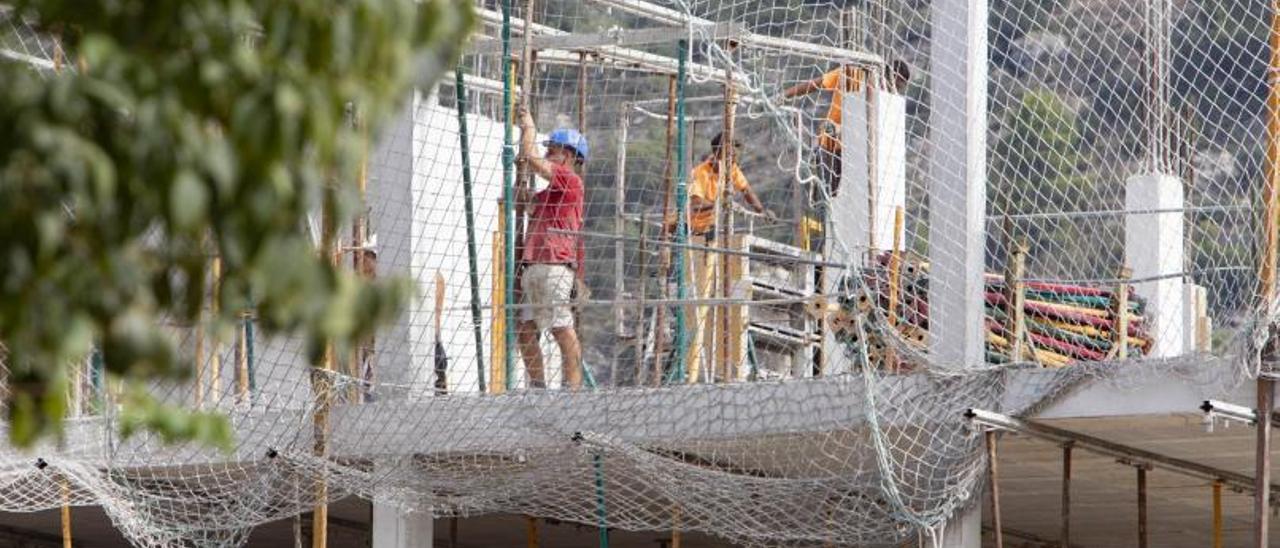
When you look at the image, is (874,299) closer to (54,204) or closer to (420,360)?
(420,360)

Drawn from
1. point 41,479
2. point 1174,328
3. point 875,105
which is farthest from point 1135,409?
point 41,479

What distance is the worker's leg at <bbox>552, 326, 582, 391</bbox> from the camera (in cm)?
1508

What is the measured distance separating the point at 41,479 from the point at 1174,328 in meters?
6.82

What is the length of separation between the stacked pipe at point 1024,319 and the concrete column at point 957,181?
9.7 inches

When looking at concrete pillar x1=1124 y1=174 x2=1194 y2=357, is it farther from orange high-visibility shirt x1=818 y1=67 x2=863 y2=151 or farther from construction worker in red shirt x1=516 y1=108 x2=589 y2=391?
construction worker in red shirt x1=516 y1=108 x2=589 y2=391

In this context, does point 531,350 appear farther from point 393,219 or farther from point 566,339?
point 393,219

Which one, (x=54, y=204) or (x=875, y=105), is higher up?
(x=875, y=105)

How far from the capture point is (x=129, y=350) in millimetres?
5301

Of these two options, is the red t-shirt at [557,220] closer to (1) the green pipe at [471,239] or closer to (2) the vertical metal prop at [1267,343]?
(1) the green pipe at [471,239]

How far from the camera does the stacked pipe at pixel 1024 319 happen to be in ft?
44.0

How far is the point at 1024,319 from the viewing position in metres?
14.3

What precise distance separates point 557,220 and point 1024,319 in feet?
8.76

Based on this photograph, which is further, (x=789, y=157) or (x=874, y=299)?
(x=789, y=157)

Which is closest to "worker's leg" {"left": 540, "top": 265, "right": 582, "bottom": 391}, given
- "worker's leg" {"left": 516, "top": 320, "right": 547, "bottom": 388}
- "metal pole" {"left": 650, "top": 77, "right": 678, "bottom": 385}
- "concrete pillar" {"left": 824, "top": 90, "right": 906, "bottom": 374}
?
"worker's leg" {"left": 516, "top": 320, "right": 547, "bottom": 388}
